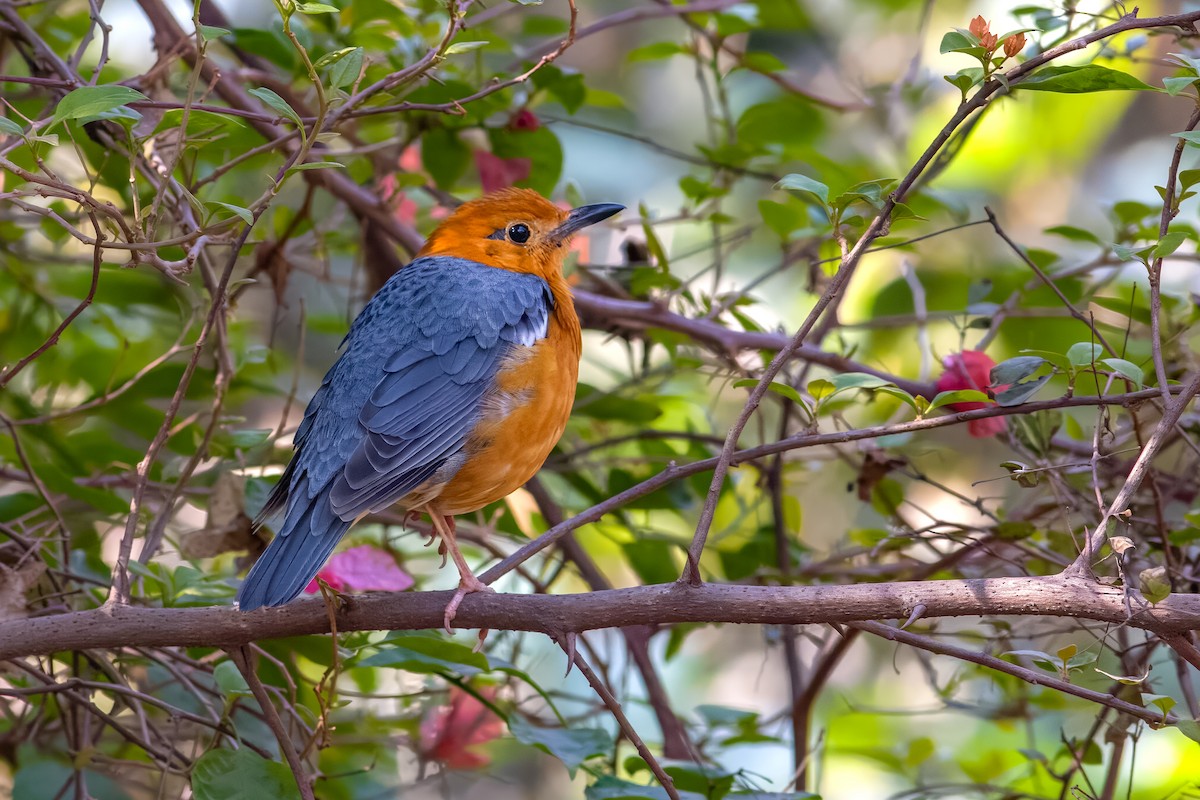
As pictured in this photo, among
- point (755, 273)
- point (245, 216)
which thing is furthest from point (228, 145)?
point (755, 273)

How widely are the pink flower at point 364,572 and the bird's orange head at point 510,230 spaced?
111 cm

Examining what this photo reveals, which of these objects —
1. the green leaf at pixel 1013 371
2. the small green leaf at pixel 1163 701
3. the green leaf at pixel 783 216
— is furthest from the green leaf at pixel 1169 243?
the green leaf at pixel 783 216

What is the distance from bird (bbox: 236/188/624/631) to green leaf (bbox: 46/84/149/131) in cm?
112

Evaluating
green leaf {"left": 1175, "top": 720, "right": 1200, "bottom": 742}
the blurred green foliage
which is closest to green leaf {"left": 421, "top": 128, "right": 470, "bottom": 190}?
the blurred green foliage

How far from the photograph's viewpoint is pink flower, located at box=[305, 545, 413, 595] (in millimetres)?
3207

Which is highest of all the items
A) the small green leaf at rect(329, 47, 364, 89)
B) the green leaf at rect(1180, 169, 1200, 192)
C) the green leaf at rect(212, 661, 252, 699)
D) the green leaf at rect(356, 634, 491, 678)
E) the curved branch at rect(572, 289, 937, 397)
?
the curved branch at rect(572, 289, 937, 397)

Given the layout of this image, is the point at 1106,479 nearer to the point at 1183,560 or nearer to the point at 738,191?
→ the point at 1183,560

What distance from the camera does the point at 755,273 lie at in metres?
7.68

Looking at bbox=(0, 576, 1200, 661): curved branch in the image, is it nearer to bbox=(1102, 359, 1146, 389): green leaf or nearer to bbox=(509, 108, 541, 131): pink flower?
bbox=(1102, 359, 1146, 389): green leaf

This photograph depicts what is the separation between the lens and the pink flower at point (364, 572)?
321cm

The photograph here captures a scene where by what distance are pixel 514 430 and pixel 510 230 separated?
1.02 metres

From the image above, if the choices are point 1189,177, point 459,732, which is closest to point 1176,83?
point 1189,177

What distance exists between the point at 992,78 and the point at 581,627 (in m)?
1.42

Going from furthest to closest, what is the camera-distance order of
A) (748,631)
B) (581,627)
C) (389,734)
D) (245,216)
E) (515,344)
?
(748,631), (389,734), (515,344), (581,627), (245,216)
